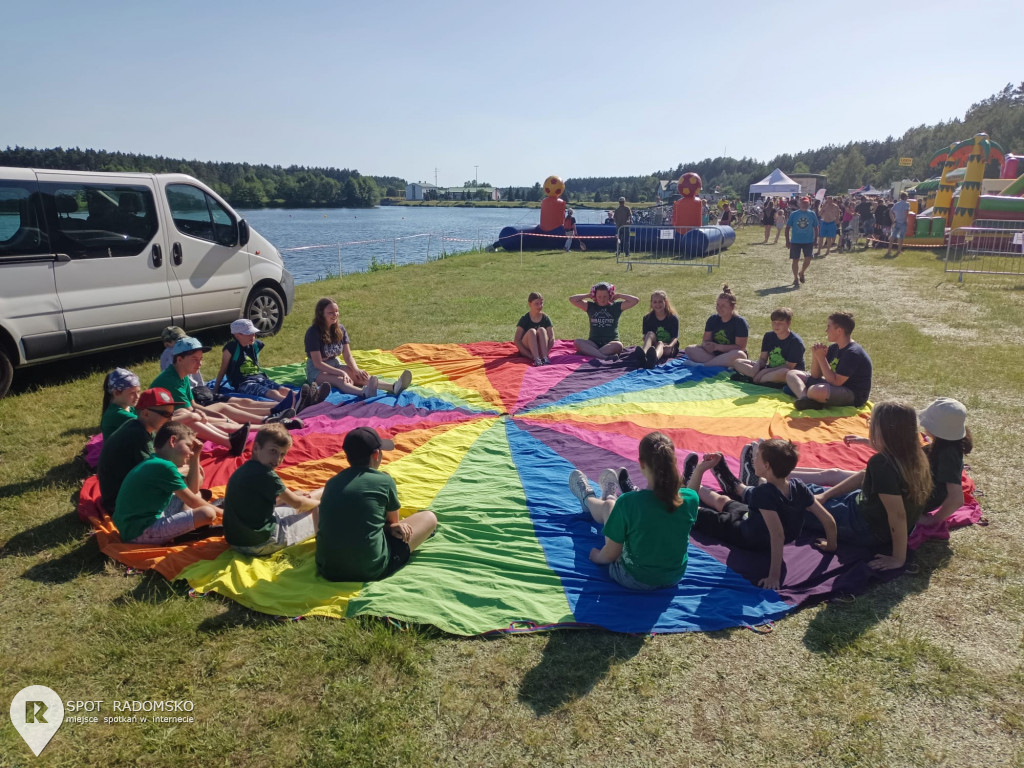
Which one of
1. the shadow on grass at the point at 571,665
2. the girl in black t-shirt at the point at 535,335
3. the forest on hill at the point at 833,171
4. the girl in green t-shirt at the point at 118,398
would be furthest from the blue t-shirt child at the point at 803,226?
the forest on hill at the point at 833,171

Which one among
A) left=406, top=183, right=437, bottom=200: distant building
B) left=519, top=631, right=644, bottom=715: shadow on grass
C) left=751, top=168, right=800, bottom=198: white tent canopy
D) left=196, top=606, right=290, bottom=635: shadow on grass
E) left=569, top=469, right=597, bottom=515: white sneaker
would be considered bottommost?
left=519, top=631, right=644, bottom=715: shadow on grass

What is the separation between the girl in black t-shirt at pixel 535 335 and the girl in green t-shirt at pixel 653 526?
16.7 ft

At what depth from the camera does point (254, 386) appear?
24.6ft

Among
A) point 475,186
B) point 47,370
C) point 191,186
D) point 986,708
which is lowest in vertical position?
point 986,708

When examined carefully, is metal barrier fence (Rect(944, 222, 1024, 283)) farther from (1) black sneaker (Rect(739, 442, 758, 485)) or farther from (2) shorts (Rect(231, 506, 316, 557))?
(2) shorts (Rect(231, 506, 316, 557))

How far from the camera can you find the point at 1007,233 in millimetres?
19594

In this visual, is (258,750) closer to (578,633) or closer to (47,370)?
(578,633)

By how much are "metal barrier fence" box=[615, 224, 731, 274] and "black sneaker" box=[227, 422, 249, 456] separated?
52.2 ft

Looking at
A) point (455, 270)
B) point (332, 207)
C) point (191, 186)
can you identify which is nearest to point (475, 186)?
point (332, 207)

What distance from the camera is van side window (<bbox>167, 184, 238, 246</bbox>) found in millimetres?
9445

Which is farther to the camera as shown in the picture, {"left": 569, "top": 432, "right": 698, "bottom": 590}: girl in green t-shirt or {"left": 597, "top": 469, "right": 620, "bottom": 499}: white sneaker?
{"left": 597, "top": 469, "right": 620, "bottom": 499}: white sneaker

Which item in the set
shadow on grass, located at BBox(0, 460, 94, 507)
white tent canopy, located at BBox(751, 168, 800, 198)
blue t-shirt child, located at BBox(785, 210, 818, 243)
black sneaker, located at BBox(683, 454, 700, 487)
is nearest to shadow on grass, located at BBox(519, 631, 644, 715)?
black sneaker, located at BBox(683, 454, 700, 487)

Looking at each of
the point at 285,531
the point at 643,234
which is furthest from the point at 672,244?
the point at 285,531

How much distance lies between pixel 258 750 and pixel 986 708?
3.53 meters
